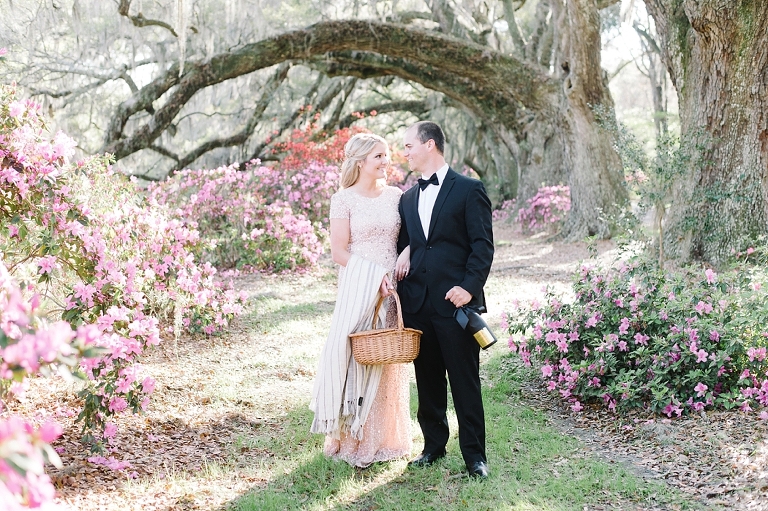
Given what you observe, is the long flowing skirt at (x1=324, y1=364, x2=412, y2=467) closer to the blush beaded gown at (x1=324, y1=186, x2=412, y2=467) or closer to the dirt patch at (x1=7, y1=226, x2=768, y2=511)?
the blush beaded gown at (x1=324, y1=186, x2=412, y2=467)

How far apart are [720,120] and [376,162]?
523cm

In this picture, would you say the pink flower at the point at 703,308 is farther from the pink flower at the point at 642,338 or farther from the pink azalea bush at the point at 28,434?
the pink azalea bush at the point at 28,434

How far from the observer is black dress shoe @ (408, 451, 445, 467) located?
379 cm

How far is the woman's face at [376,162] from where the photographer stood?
3740 millimetres

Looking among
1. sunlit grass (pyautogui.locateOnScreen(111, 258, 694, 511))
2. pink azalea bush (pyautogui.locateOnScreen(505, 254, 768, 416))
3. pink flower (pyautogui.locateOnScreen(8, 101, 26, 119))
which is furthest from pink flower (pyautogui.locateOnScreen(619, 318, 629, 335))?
pink flower (pyautogui.locateOnScreen(8, 101, 26, 119))

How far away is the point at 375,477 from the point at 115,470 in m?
1.32

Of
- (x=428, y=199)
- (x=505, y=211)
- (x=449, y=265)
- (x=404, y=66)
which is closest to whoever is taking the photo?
(x=449, y=265)

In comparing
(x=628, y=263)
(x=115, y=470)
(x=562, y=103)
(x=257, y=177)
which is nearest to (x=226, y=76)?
(x=257, y=177)

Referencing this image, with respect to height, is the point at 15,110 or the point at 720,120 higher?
the point at 720,120

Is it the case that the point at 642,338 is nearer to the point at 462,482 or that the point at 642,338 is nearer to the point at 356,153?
the point at 462,482

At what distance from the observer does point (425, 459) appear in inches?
150

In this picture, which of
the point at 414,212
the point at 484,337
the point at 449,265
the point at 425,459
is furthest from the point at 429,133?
the point at 425,459

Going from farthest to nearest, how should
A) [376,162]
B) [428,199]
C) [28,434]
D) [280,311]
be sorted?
Result: [280,311]
[376,162]
[428,199]
[28,434]

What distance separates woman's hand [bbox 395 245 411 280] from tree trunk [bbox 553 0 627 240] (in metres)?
7.29
